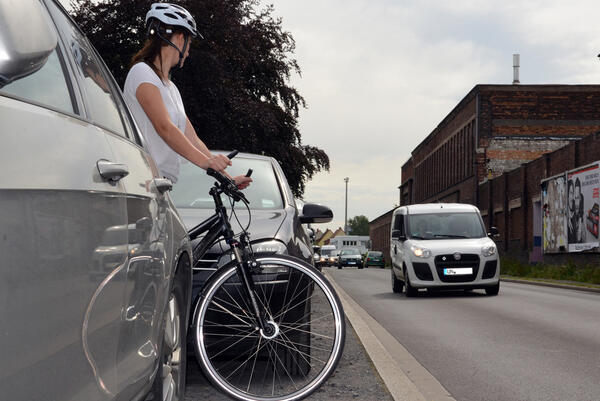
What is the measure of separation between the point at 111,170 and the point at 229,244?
2.14 m

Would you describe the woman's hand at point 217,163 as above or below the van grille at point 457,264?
above

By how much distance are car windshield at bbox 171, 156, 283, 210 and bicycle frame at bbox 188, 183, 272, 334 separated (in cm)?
147

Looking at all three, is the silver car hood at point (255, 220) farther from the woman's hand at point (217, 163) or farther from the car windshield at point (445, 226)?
the car windshield at point (445, 226)

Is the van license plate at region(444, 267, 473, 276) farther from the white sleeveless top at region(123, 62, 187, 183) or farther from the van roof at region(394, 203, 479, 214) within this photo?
the white sleeveless top at region(123, 62, 187, 183)

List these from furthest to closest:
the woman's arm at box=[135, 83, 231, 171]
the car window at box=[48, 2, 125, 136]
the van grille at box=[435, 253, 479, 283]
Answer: the van grille at box=[435, 253, 479, 283], the woman's arm at box=[135, 83, 231, 171], the car window at box=[48, 2, 125, 136]

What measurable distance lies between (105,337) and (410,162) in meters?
87.4

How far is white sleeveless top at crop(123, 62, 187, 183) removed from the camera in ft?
14.3

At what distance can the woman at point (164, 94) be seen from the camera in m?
4.30

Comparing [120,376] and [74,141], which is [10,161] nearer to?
[74,141]

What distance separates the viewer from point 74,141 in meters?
2.11

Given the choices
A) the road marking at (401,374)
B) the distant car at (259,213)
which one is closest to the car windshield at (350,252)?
the road marking at (401,374)

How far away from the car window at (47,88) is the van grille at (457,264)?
14879mm

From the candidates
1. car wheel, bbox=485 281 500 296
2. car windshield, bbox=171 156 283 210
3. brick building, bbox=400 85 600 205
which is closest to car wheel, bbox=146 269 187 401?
car windshield, bbox=171 156 283 210

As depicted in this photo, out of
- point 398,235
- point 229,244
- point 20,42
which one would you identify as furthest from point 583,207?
point 20,42
